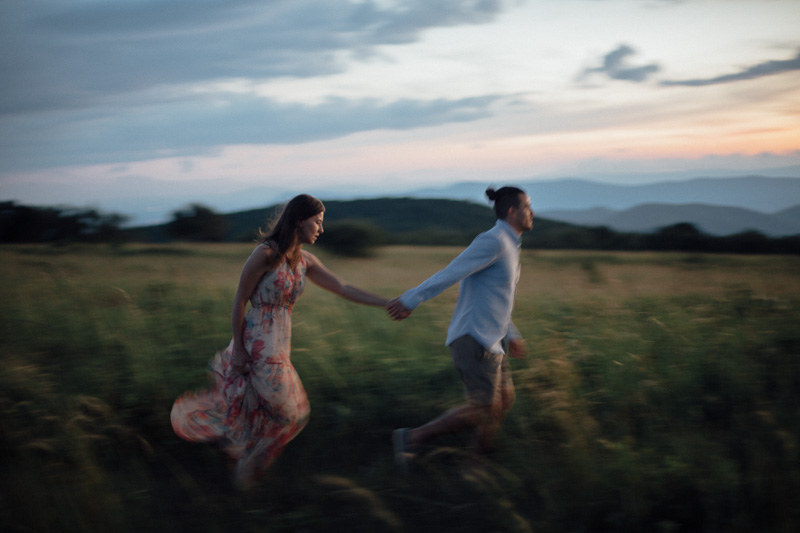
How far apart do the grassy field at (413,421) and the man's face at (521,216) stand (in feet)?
3.12

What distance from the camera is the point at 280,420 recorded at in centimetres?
375

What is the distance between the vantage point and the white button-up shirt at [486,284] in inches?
147

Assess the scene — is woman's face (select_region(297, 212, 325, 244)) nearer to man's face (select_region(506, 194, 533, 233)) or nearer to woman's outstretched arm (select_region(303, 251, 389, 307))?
woman's outstretched arm (select_region(303, 251, 389, 307))

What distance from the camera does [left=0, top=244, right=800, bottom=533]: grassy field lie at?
10.2 ft

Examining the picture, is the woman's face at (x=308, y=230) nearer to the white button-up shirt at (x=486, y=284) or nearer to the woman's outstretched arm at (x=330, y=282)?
the woman's outstretched arm at (x=330, y=282)

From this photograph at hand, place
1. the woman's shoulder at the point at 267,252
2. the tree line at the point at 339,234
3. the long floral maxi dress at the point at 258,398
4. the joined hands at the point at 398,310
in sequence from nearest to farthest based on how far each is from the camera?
the woman's shoulder at the point at 267,252, the long floral maxi dress at the point at 258,398, the joined hands at the point at 398,310, the tree line at the point at 339,234

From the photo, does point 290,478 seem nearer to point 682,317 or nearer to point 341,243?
point 682,317

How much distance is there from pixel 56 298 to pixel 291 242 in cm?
624

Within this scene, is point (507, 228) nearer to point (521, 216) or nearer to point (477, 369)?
point (521, 216)

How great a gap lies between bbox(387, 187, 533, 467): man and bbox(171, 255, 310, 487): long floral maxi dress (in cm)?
82

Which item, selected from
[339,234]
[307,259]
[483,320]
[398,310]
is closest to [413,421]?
[398,310]

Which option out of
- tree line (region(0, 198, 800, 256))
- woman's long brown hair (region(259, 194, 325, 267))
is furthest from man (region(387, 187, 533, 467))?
tree line (region(0, 198, 800, 256))

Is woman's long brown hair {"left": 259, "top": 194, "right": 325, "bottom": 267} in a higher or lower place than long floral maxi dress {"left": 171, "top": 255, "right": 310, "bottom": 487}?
higher

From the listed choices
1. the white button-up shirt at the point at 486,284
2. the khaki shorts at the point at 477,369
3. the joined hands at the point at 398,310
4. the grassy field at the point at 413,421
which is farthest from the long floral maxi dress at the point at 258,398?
the khaki shorts at the point at 477,369
